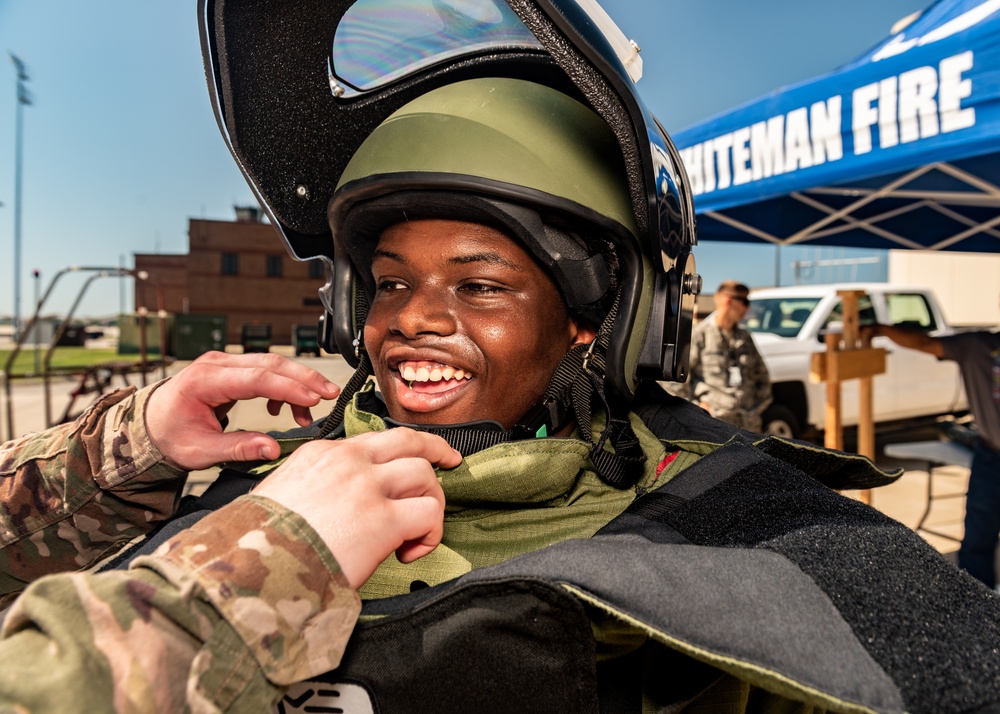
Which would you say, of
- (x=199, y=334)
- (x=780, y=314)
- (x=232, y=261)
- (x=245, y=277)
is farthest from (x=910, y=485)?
(x=232, y=261)

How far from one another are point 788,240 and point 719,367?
1.22 m

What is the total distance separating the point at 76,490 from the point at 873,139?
3152mm

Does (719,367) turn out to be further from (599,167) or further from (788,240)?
(599,167)

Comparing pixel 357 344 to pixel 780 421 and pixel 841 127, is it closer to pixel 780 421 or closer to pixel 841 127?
pixel 841 127

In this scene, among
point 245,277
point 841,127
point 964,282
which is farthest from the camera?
point 245,277

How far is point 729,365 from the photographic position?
18.7 ft

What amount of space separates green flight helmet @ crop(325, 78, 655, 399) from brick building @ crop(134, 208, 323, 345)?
Answer: 34858 millimetres

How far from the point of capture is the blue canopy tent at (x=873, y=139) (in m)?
2.54

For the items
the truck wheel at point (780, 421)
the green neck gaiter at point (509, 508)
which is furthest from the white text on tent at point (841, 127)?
the truck wheel at point (780, 421)

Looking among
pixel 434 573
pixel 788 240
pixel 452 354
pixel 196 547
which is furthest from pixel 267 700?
pixel 788 240

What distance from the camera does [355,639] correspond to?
0.82 meters

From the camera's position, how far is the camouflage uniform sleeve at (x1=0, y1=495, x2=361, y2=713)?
0.49m

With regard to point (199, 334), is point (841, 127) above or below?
above

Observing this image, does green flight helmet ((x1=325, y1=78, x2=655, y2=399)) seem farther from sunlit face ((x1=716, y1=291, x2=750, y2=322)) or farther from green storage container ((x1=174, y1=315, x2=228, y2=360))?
green storage container ((x1=174, y1=315, x2=228, y2=360))
